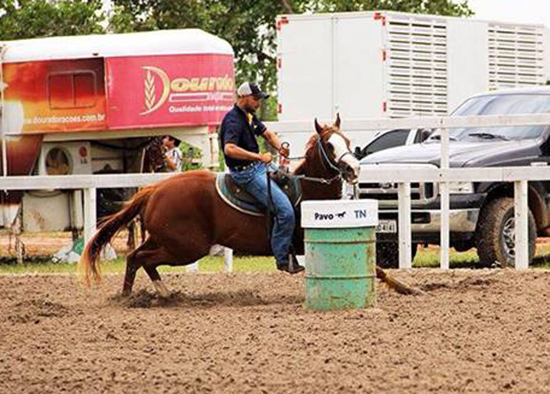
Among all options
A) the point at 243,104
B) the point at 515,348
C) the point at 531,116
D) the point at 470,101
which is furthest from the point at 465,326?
the point at 470,101

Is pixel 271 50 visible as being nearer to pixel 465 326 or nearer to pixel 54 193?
pixel 54 193

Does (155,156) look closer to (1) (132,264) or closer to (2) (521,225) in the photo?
(2) (521,225)

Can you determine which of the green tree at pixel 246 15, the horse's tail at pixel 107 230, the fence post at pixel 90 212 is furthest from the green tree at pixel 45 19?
the horse's tail at pixel 107 230

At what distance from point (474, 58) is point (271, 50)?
11.9 m

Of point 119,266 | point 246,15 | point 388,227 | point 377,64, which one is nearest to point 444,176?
point 388,227

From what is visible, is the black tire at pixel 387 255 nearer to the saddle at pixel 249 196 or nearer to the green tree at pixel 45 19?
the saddle at pixel 249 196

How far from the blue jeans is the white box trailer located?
11555mm

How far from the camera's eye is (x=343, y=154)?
43.1 feet

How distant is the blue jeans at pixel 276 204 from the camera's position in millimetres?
13383

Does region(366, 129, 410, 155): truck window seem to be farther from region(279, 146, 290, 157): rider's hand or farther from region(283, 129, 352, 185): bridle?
region(279, 146, 290, 157): rider's hand

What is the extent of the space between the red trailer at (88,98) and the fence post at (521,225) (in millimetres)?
7184

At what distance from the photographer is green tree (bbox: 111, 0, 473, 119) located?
116 ft

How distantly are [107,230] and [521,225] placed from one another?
4.61 meters

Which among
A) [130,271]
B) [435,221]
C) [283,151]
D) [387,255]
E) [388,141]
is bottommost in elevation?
[387,255]
